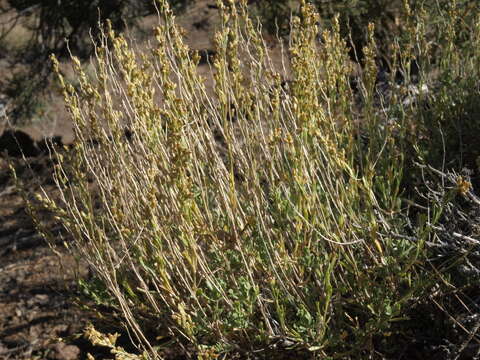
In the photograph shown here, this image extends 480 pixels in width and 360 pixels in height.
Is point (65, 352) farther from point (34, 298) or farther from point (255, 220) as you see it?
point (255, 220)

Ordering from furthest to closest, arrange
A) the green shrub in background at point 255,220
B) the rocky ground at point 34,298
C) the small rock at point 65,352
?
the rocky ground at point 34,298, the small rock at point 65,352, the green shrub in background at point 255,220

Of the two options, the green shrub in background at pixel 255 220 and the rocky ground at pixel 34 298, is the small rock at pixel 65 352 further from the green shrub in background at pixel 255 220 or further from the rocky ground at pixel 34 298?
the green shrub in background at pixel 255 220

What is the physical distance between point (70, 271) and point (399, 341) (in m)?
2.10

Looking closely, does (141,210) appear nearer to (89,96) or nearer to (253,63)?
(89,96)

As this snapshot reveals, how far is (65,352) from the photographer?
3.21 metres

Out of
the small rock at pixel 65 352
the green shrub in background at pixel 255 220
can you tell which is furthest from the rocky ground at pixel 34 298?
the green shrub in background at pixel 255 220

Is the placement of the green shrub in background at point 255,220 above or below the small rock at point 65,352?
above

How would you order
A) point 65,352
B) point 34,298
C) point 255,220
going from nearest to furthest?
point 255,220 < point 65,352 < point 34,298

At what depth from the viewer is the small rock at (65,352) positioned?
318 centimetres

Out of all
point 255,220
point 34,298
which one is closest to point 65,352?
point 34,298

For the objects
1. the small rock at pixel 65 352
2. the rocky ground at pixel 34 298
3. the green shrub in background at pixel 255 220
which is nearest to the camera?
the green shrub in background at pixel 255 220

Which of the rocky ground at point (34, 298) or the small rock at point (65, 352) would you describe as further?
the rocky ground at point (34, 298)

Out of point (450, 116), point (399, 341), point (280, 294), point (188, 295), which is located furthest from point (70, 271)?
point (450, 116)

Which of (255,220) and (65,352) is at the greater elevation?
(255,220)
